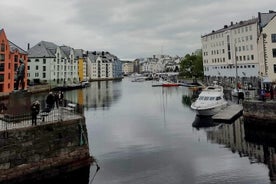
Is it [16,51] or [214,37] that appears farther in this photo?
[214,37]

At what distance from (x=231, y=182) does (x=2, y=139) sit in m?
14.2

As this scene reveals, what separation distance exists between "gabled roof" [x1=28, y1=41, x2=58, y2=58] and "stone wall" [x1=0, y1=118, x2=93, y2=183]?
9375 cm

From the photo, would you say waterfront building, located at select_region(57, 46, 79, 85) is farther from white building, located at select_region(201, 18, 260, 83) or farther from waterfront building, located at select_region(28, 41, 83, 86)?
white building, located at select_region(201, 18, 260, 83)

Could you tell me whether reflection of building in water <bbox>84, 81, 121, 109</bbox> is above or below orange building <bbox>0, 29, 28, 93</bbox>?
below

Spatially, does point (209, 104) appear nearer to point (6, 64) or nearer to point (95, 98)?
point (95, 98)

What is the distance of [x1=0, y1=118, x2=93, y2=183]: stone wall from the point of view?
53.2 ft

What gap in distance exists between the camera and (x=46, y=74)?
107250 mm

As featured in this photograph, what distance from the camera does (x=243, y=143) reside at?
87.2ft

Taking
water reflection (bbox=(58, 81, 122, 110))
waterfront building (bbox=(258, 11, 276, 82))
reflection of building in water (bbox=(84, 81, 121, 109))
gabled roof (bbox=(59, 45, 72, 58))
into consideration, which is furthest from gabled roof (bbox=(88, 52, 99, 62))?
waterfront building (bbox=(258, 11, 276, 82))

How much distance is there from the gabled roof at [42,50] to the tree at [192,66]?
56.7m

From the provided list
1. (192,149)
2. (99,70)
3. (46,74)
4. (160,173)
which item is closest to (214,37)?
(46,74)

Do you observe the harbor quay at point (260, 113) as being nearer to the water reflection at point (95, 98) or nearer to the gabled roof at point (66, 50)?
the water reflection at point (95, 98)

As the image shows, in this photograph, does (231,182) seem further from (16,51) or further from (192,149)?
(16,51)

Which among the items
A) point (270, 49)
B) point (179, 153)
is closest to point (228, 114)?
point (179, 153)
